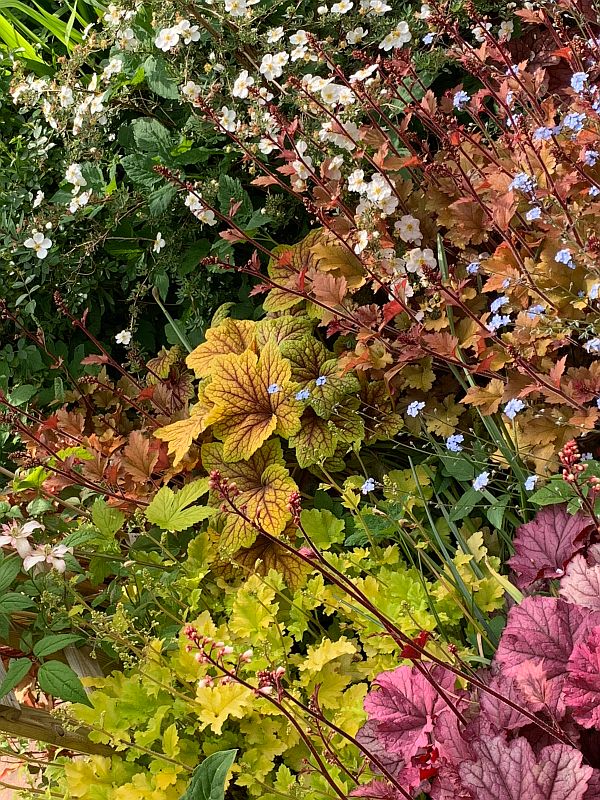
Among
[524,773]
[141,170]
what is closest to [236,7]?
[141,170]

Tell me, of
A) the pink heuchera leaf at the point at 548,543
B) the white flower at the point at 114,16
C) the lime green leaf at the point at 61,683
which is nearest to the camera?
the lime green leaf at the point at 61,683

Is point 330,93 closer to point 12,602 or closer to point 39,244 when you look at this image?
point 39,244

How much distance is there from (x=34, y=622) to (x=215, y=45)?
1.60 metres

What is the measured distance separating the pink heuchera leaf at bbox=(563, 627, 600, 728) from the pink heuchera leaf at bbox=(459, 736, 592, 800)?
0.06 metres

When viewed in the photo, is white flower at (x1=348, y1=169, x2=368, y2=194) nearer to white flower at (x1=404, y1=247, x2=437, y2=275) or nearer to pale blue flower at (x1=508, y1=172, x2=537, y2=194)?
white flower at (x1=404, y1=247, x2=437, y2=275)

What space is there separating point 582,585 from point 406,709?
36cm

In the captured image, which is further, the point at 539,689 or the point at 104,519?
the point at 104,519

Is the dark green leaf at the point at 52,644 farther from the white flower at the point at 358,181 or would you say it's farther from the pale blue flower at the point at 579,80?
the pale blue flower at the point at 579,80

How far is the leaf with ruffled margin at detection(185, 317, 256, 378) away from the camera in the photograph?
2.12 metres

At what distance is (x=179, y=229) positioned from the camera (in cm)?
238

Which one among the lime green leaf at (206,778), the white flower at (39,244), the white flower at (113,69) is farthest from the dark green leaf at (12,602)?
the white flower at (113,69)

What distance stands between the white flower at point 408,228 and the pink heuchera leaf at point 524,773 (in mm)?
1225

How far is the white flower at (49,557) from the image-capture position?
137 centimetres

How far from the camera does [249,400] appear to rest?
1.98m
